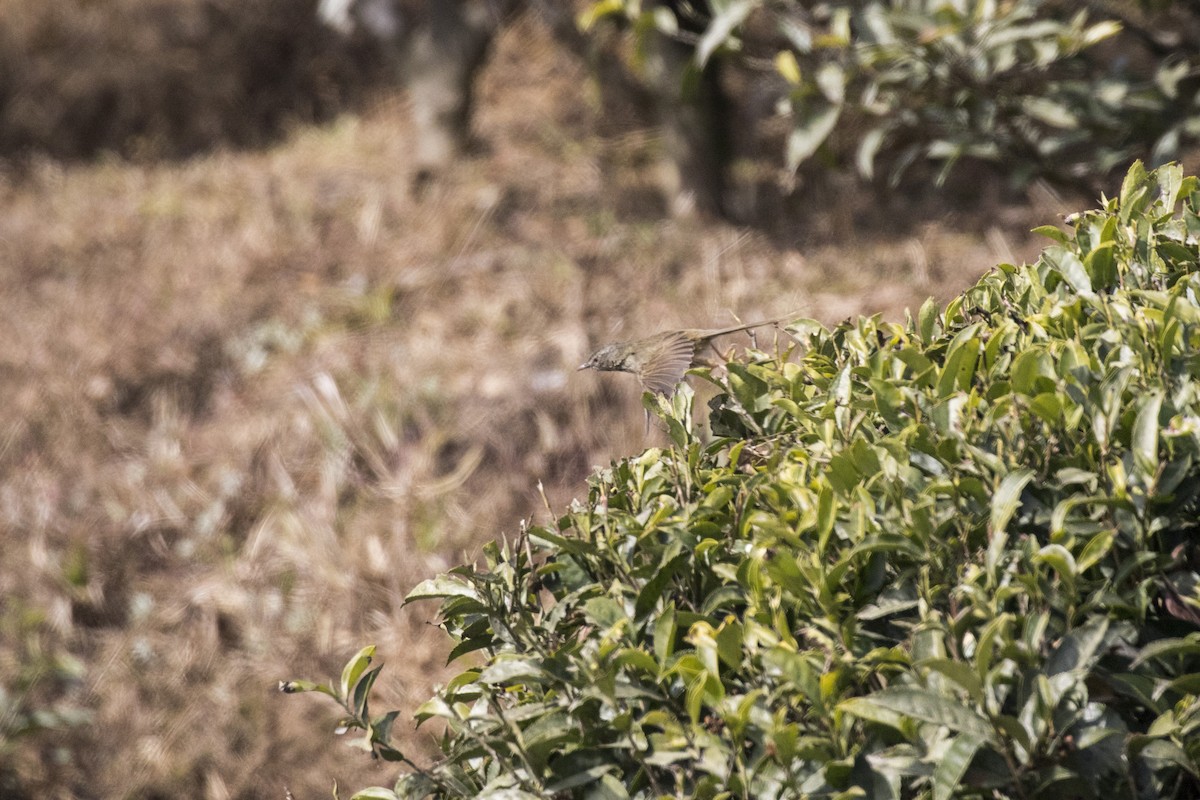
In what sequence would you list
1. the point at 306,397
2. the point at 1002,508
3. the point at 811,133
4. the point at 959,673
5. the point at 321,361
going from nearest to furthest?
the point at 959,673 < the point at 1002,508 < the point at 811,133 < the point at 306,397 < the point at 321,361

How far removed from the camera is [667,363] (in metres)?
2.14

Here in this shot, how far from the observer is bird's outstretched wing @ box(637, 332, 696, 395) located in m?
2.11

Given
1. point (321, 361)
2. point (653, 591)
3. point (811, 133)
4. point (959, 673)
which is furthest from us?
point (321, 361)

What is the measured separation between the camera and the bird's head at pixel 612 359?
2236 mm

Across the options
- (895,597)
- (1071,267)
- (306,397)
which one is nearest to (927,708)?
(895,597)

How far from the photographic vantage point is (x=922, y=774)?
1.25 meters

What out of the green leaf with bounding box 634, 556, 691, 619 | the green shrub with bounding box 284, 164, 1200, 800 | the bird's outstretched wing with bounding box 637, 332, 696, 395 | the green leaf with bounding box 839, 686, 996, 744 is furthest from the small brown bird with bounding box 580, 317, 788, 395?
the green leaf with bounding box 839, 686, 996, 744

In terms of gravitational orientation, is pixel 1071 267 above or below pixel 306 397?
above

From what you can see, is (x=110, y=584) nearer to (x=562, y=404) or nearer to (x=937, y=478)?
(x=562, y=404)

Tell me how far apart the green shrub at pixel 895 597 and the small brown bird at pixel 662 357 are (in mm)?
402

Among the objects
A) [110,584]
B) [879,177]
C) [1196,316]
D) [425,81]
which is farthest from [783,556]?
[425,81]

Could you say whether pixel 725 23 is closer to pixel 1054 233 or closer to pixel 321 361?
pixel 1054 233

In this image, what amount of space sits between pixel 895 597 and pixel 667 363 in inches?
33.4

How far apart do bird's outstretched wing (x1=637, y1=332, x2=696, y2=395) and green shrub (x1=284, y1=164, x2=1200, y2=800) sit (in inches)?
16.0
